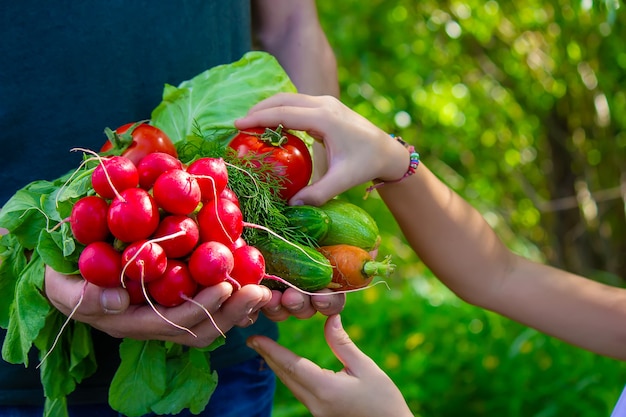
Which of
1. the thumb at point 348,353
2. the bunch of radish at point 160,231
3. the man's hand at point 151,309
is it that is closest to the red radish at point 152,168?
the bunch of radish at point 160,231

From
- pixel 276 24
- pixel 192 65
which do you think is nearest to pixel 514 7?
pixel 276 24

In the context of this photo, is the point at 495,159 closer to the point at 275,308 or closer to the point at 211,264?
the point at 275,308

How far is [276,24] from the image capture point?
2027 millimetres

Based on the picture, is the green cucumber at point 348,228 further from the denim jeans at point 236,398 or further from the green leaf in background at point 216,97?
the denim jeans at point 236,398

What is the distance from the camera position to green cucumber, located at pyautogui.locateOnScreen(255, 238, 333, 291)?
1442 mm

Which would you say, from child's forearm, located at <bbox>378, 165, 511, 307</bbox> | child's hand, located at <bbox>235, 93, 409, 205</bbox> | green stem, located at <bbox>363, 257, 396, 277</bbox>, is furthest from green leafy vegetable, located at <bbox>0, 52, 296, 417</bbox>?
child's forearm, located at <bbox>378, 165, 511, 307</bbox>

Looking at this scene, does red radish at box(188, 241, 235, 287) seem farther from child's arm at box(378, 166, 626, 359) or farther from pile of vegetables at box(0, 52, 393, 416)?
child's arm at box(378, 166, 626, 359)

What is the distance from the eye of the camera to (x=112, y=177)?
127 centimetres

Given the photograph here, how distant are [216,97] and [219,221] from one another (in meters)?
0.50

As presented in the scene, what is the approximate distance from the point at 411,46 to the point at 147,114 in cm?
284

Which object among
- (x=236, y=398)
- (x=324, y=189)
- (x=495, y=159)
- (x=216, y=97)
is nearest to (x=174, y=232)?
(x=324, y=189)

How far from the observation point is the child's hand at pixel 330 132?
5.02 ft

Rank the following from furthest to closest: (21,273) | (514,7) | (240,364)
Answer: (514,7), (240,364), (21,273)

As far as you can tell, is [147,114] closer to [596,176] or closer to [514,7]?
[514,7]
